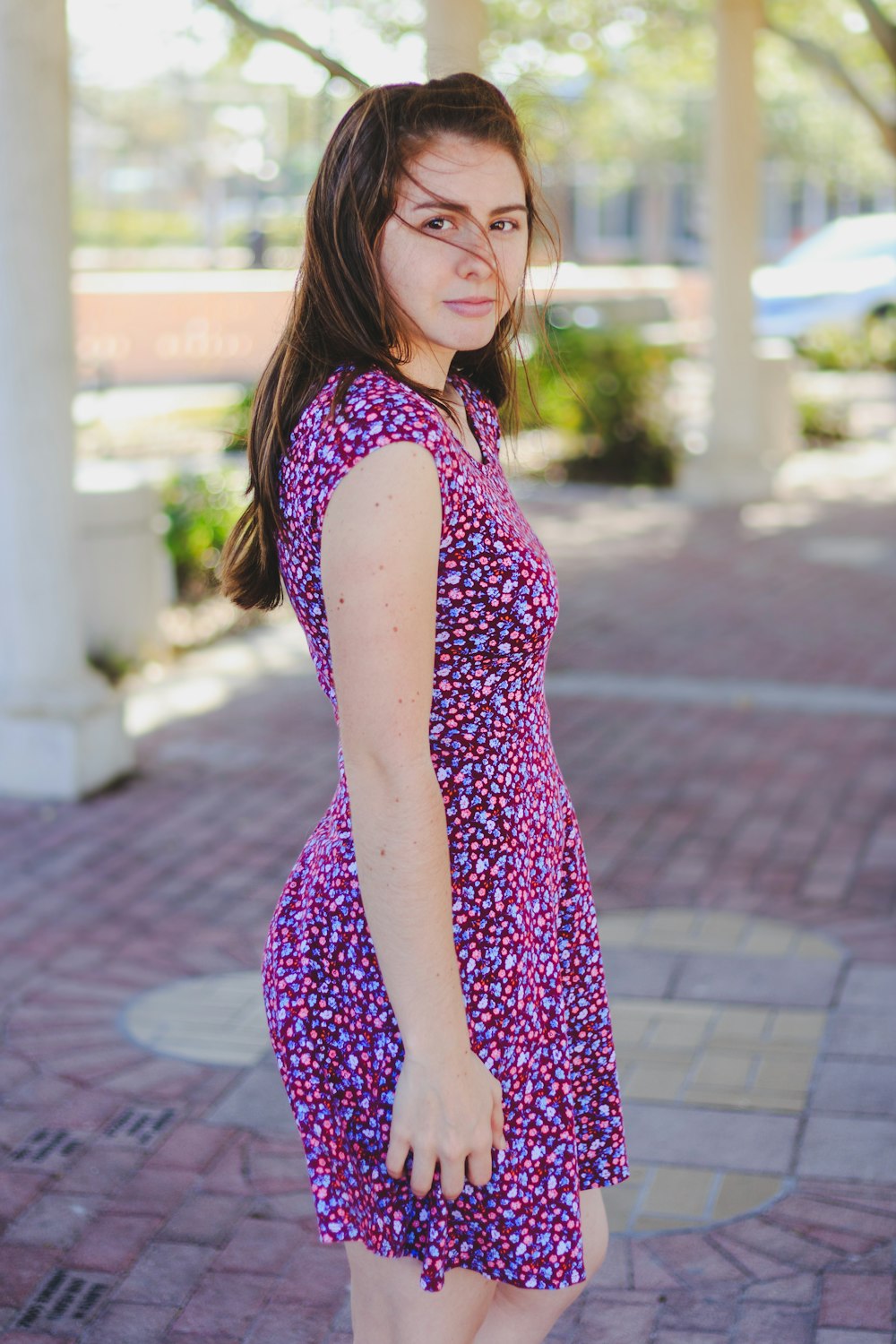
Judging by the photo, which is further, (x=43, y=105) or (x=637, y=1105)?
(x=43, y=105)

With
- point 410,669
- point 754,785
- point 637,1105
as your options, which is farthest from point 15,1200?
point 754,785

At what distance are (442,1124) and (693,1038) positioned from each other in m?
2.38

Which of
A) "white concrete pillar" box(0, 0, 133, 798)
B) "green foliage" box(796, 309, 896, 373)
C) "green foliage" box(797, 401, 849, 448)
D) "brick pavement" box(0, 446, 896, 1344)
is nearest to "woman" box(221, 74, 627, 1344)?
"brick pavement" box(0, 446, 896, 1344)

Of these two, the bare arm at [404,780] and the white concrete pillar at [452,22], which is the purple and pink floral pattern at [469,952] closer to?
the bare arm at [404,780]

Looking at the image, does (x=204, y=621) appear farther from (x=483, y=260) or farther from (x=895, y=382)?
(x=895, y=382)

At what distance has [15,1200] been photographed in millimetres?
3201

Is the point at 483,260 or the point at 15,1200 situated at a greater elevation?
the point at 483,260

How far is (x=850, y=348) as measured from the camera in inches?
787

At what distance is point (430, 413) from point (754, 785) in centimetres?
449

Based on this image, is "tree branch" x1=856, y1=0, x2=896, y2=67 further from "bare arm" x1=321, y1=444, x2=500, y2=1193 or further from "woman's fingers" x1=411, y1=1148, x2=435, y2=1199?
"woman's fingers" x1=411, y1=1148, x2=435, y2=1199

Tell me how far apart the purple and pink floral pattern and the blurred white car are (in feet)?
73.5

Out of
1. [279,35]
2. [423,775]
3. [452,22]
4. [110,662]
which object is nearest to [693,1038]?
[423,775]

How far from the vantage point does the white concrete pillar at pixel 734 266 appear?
12.2 metres

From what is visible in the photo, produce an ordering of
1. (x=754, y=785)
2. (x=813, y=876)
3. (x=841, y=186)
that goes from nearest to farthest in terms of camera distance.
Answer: (x=813, y=876) → (x=754, y=785) → (x=841, y=186)
